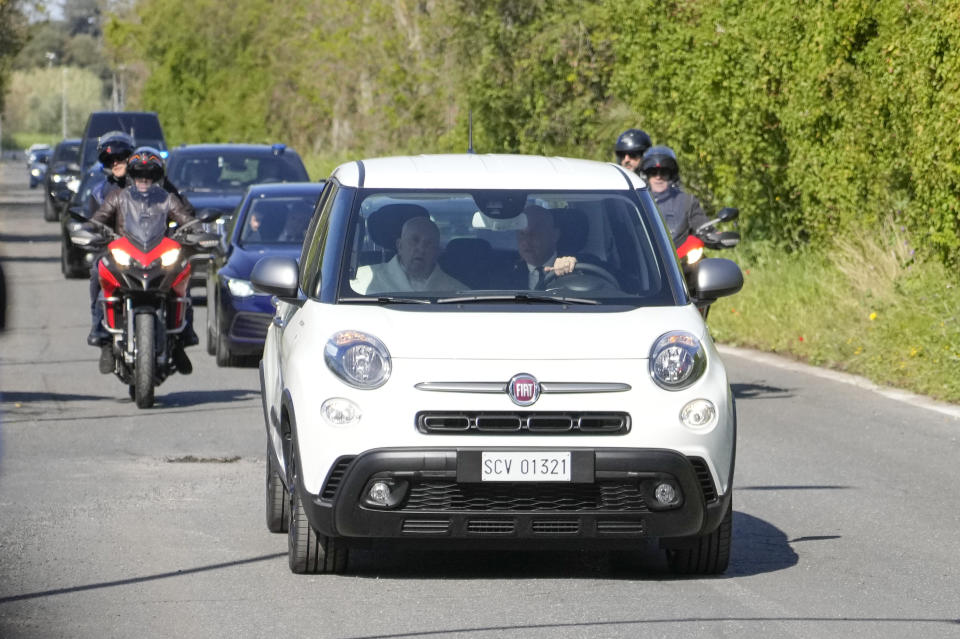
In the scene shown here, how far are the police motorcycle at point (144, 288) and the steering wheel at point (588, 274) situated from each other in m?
5.87

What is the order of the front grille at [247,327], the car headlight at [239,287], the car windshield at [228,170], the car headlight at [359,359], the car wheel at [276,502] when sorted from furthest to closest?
1. the car windshield at [228,170]
2. the car headlight at [239,287]
3. the front grille at [247,327]
4. the car wheel at [276,502]
5. the car headlight at [359,359]

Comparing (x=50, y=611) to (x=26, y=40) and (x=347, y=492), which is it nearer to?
(x=347, y=492)

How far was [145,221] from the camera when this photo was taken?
43.7 feet

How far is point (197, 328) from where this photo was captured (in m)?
19.7

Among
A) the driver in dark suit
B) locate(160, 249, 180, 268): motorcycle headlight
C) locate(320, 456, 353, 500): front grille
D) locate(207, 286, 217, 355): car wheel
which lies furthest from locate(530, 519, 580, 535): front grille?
locate(207, 286, 217, 355): car wheel

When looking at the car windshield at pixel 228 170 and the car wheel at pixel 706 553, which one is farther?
the car windshield at pixel 228 170

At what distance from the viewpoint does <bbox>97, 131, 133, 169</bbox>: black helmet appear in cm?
1417

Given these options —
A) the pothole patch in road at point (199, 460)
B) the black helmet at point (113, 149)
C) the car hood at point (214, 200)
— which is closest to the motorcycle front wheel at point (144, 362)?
the black helmet at point (113, 149)

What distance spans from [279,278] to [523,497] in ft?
5.05

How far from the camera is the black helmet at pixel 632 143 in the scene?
13.5m

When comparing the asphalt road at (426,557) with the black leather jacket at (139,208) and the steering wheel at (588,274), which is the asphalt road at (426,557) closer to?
the steering wheel at (588,274)

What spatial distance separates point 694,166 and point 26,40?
25302 mm

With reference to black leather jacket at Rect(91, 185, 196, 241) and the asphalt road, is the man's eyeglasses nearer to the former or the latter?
the asphalt road

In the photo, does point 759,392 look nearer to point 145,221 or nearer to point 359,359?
point 145,221
